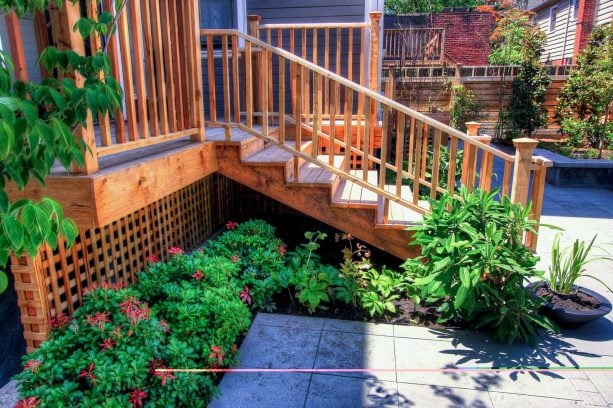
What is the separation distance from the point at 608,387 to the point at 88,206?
10.1 feet

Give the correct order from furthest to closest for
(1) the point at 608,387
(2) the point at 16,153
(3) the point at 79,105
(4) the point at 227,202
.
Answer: (4) the point at 227,202 < (1) the point at 608,387 < (3) the point at 79,105 < (2) the point at 16,153

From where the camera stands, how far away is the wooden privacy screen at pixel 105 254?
2.41m

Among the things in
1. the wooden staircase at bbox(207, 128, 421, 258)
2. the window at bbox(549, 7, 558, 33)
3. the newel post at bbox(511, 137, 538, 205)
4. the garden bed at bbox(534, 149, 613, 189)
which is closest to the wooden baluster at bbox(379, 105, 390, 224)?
the wooden staircase at bbox(207, 128, 421, 258)

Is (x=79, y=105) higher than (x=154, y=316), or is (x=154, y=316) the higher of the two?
(x=79, y=105)

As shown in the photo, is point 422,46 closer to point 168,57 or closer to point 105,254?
point 168,57

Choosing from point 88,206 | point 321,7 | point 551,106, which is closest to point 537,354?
point 88,206

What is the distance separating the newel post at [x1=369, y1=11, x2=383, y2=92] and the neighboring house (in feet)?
30.4

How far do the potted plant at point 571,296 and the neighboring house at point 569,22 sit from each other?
36.0 feet

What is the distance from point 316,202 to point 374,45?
2400 mm

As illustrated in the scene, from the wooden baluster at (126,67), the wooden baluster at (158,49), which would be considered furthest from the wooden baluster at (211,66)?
the wooden baluster at (126,67)

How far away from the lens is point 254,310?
342cm

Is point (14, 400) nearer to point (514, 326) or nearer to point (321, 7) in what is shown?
point (514, 326)

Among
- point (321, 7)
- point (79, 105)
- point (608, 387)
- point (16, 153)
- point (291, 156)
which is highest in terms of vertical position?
point (321, 7)

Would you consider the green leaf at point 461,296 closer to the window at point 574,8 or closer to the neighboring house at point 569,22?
the neighboring house at point 569,22
